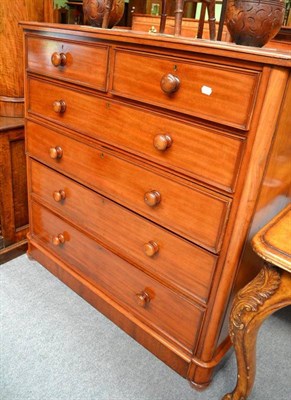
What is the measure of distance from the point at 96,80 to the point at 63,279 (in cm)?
95

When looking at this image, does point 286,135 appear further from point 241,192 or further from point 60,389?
point 60,389

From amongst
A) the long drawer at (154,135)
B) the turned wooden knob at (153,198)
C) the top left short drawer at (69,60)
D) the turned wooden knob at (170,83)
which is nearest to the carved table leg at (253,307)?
the long drawer at (154,135)

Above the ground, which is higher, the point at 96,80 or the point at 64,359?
the point at 96,80

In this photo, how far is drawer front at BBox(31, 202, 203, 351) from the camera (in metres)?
1.17

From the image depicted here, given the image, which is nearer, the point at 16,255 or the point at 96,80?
the point at 96,80

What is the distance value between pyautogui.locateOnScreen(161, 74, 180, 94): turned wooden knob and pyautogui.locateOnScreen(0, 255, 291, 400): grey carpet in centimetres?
99

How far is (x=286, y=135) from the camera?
2.96ft

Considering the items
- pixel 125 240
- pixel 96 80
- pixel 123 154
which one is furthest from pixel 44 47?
pixel 125 240

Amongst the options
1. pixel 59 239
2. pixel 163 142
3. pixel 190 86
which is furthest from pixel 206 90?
pixel 59 239

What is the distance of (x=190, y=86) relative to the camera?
90cm

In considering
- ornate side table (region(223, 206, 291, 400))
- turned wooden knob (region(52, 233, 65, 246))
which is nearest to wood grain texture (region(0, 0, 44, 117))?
turned wooden knob (region(52, 233, 65, 246))

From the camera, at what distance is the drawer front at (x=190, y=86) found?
819mm

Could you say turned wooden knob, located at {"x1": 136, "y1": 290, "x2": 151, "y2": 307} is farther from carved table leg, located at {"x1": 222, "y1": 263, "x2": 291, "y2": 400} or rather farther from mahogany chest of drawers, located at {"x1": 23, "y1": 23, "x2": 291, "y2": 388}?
carved table leg, located at {"x1": 222, "y1": 263, "x2": 291, "y2": 400}

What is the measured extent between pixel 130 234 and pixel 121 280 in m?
0.23
